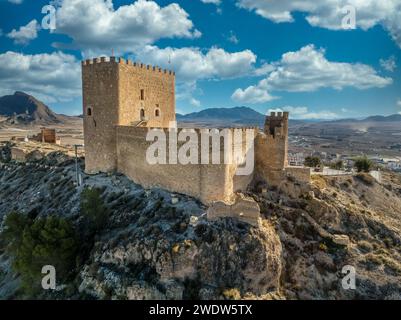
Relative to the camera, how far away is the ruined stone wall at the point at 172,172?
2508cm

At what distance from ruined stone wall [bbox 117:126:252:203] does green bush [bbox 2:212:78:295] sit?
753 centimetres

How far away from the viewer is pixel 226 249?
2262 cm

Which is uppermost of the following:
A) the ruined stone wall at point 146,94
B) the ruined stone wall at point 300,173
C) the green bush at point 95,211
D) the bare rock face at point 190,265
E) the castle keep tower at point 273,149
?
the ruined stone wall at point 146,94

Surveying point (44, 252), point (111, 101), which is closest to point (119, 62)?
point (111, 101)

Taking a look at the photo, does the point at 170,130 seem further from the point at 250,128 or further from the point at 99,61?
the point at 99,61

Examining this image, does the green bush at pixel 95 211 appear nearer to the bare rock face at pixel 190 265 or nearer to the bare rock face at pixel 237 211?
the bare rock face at pixel 190 265

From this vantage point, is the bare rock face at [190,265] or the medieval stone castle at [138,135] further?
the medieval stone castle at [138,135]

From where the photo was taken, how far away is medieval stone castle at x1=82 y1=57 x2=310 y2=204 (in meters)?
27.0

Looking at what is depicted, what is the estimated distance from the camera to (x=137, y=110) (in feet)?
109

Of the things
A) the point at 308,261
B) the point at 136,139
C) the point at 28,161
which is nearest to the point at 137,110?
the point at 136,139

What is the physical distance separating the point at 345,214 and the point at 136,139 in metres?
19.1

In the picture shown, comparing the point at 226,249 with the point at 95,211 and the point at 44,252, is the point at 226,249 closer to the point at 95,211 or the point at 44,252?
the point at 95,211

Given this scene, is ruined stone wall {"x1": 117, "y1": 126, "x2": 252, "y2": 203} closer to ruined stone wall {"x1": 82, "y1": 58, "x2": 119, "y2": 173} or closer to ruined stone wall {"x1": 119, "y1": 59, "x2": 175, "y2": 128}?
ruined stone wall {"x1": 82, "y1": 58, "x2": 119, "y2": 173}

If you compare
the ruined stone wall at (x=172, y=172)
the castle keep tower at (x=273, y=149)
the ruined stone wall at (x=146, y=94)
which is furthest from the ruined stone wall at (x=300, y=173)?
the ruined stone wall at (x=146, y=94)
